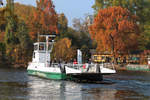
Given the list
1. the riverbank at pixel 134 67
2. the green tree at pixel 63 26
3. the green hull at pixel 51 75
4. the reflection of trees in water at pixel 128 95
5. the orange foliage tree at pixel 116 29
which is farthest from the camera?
the green tree at pixel 63 26

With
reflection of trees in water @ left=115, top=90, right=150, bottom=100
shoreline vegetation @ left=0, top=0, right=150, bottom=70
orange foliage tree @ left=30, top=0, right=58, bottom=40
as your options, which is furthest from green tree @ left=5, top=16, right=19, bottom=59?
reflection of trees in water @ left=115, top=90, right=150, bottom=100

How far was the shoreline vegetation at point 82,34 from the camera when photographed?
82000 millimetres

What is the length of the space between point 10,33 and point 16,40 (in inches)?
104

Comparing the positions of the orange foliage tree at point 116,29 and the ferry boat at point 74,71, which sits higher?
the orange foliage tree at point 116,29

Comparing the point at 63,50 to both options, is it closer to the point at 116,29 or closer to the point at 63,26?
the point at 116,29

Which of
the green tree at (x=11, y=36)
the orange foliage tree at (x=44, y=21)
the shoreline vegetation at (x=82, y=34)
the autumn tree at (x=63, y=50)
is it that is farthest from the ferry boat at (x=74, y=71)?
the green tree at (x=11, y=36)

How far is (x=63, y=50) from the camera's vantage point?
85000 millimetres

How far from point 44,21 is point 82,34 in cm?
1518

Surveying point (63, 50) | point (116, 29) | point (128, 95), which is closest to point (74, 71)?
point (128, 95)

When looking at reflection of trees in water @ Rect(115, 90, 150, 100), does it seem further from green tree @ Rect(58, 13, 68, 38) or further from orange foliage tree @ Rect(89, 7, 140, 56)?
green tree @ Rect(58, 13, 68, 38)

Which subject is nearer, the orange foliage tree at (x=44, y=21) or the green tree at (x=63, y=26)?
the orange foliage tree at (x=44, y=21)

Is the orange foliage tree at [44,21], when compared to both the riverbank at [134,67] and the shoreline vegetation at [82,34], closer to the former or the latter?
the shoreline vegetation at [82,34]

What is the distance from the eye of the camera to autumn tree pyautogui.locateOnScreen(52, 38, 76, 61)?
8406cm

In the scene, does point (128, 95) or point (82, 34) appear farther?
point (82, 34)
